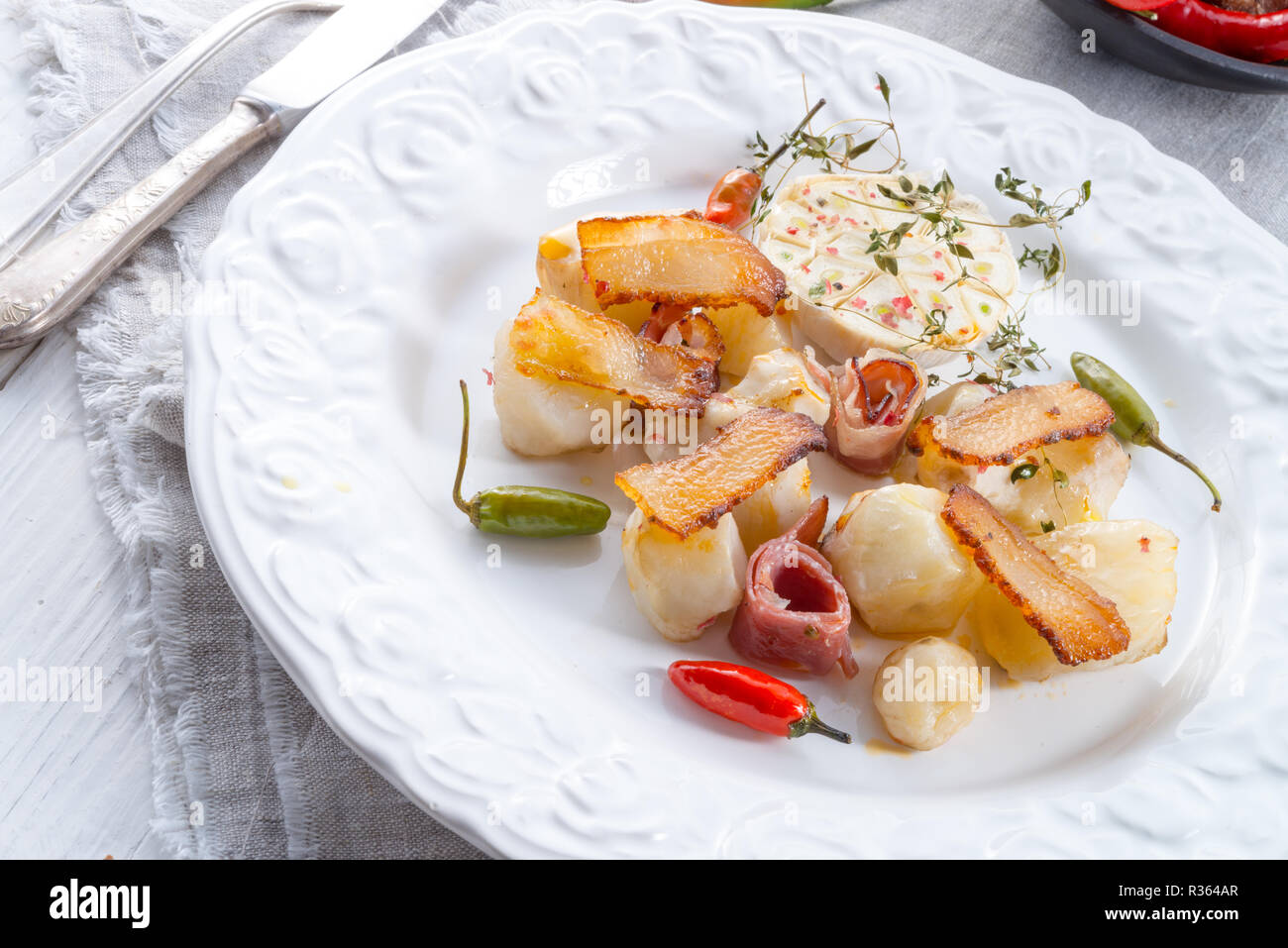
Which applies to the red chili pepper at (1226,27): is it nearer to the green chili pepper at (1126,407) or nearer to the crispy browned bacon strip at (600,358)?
the green chili pepper at (1126,407)

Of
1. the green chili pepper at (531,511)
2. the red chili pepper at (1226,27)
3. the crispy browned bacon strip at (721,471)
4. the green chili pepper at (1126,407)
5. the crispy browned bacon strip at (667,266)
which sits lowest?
the green chili pepper at (1126,407)

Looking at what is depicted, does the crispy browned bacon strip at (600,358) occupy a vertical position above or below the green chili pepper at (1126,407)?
above

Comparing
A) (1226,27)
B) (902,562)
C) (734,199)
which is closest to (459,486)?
(902,562)

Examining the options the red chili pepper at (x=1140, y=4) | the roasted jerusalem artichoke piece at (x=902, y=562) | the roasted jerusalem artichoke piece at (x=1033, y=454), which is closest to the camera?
the roasted jerusalem artichoke piece at (x=902, y=562)

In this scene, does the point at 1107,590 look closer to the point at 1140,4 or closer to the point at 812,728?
the point at 812,728

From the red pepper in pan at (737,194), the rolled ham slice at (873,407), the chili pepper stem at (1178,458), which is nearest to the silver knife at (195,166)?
the red pepper in pan at (737,194)

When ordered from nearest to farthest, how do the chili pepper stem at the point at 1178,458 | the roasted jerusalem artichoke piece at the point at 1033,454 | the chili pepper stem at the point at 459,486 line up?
the chili pepper stem at the point at 459,486, the roasted jerusalem artichoke piece at the point at 1033,454, the chili pepper stem at the point at 1178,458

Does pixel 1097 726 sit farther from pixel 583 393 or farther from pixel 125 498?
pixel 125 498

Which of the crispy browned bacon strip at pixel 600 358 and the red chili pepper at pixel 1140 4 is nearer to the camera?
the crispy browned bacon strip at pixel 600 358
